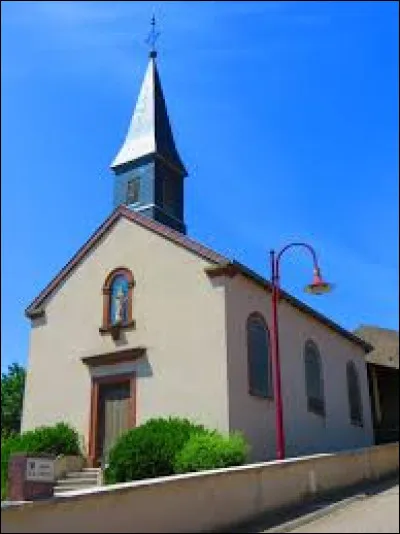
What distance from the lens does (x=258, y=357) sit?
19.7m

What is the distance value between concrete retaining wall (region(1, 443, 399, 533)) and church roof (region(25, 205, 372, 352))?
574 centimetres

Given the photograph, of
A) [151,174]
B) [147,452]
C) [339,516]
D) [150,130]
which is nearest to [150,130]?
[150,130]

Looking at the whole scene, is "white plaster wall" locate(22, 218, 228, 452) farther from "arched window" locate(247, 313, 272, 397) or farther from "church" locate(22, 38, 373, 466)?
"arched window" locate(247, 313, 272, 397)

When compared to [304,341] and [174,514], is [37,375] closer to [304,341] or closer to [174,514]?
[304,341]

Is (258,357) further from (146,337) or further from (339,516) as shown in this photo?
(339,516)

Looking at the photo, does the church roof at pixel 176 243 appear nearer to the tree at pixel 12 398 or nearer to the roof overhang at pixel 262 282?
the roof overhang at pixel 262 282

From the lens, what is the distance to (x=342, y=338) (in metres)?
26.7

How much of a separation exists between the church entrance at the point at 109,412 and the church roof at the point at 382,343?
903 inches

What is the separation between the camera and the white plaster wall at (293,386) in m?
18.4

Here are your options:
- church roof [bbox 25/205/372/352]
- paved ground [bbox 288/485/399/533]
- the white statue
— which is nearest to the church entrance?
the white statue

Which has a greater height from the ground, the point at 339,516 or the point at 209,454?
the point at 209,454

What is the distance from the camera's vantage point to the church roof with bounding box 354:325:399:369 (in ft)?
132

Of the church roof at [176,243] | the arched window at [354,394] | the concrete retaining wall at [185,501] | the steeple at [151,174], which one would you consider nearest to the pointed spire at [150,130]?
the steeple at [151,174]

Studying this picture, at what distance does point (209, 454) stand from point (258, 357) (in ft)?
18.4
